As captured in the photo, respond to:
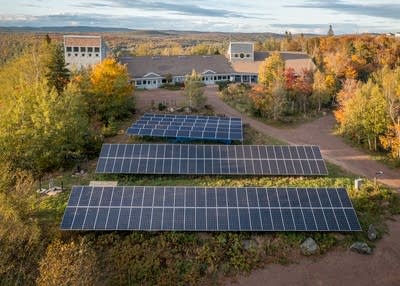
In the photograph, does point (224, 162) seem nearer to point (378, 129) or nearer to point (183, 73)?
point (378, 129)

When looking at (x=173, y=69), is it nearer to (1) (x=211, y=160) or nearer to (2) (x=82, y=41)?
(2) (x=82, y=41)

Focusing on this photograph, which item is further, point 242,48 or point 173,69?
point 242,48

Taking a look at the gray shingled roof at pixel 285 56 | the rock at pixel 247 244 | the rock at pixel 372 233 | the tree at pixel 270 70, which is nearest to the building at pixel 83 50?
the tree at pixel 270 70

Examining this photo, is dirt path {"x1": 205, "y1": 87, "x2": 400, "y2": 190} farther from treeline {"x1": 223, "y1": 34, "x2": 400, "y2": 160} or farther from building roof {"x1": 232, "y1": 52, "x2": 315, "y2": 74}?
building roof {"x1": 232, "y1": 52, "x2": 315, "y2": 74}

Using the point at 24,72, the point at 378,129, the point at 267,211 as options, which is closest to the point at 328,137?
the point at 378,129

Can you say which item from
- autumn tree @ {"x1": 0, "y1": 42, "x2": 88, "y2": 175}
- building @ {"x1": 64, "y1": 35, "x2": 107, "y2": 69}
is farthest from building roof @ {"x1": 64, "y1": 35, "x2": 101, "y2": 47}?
autumn tree @ {"x1": 0, "y1": 42, "x2": 88, "y2": 175}

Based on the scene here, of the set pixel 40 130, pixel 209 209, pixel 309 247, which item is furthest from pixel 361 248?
pixel 40 130
